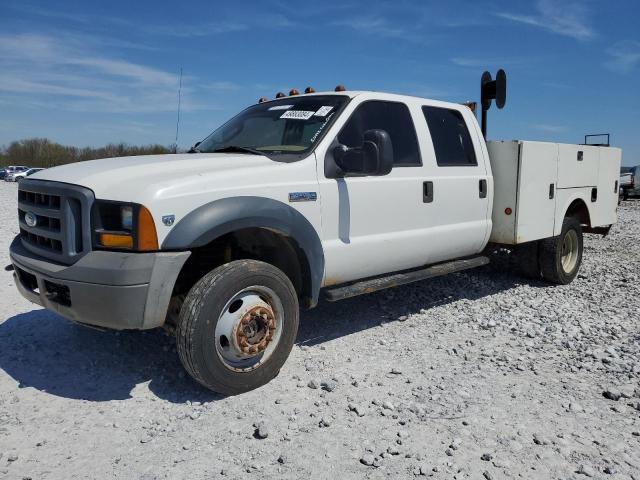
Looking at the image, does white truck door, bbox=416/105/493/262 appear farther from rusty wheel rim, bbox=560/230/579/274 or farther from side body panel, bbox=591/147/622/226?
side body panel, bbox=591/147/622/226

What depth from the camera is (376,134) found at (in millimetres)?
3742

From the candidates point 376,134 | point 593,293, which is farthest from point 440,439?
point 593,293

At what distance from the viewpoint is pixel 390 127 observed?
4555 millimetres

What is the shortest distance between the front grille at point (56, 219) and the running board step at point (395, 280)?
175cm

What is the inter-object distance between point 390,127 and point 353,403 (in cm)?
232

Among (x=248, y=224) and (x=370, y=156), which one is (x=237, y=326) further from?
(x=370, y=156)

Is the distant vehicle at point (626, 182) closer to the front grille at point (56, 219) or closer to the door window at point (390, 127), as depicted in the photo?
the door window at point (390, 127)

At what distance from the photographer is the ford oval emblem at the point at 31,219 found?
358 cm

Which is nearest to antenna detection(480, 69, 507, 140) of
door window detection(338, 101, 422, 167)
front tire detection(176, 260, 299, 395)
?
door window detection(338, 101, 422, 167)

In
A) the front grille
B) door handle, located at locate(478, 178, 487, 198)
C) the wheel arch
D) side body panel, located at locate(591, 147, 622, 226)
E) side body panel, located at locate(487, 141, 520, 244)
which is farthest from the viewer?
side body panel, located at locate(591, 147, 622, 226)

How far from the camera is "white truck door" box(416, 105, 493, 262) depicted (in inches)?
188

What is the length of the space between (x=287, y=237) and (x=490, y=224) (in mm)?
2656

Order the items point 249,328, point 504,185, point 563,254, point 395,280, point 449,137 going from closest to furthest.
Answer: point 249,328 → point 395,280 → point 449,137 → point 504,185 → point 563,254

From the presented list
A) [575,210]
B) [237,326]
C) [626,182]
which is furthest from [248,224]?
[626,182]
